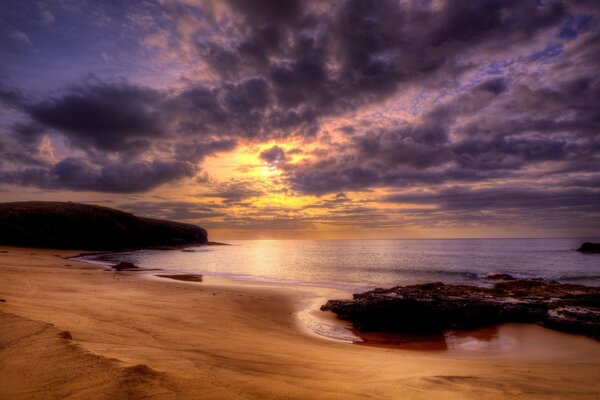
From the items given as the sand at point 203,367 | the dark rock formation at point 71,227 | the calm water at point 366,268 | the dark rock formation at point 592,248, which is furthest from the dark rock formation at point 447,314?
the dark rock formation at point 592,248

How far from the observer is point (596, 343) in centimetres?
1079

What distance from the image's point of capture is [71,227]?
73.8 m

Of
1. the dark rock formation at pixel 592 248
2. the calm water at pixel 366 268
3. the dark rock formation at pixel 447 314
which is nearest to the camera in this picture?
the dark rock formation at pixel 447 314

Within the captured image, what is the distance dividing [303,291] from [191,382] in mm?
19048

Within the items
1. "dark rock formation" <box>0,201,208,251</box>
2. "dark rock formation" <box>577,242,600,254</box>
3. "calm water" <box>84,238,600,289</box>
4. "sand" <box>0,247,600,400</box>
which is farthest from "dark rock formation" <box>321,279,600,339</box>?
"dark rock formation" <box>577,242,600,254</box>

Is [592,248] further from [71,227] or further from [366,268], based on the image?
[71,227]

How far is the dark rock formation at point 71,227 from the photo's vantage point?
65.5m

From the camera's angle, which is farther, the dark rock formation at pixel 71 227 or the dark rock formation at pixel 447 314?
the dark rock formation at pixel 71 227

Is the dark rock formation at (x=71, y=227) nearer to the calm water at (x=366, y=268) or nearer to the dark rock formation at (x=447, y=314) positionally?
the calm water at (x=366, y=268)

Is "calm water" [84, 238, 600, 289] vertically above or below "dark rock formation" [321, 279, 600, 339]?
below

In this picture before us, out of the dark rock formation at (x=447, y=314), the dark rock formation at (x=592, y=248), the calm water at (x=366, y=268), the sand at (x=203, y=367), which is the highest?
the dark rock formation at (x=592, y=248)

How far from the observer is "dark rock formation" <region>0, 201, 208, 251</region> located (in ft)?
215

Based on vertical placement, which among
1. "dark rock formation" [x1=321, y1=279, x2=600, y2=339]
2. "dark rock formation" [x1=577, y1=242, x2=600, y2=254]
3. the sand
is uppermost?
"dark rock formation" [x1=577, y1=242, x2=600, y2=254]

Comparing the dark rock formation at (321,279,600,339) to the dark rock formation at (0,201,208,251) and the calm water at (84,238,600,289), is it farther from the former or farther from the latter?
the dark rock formation at (0,201,208,251)
